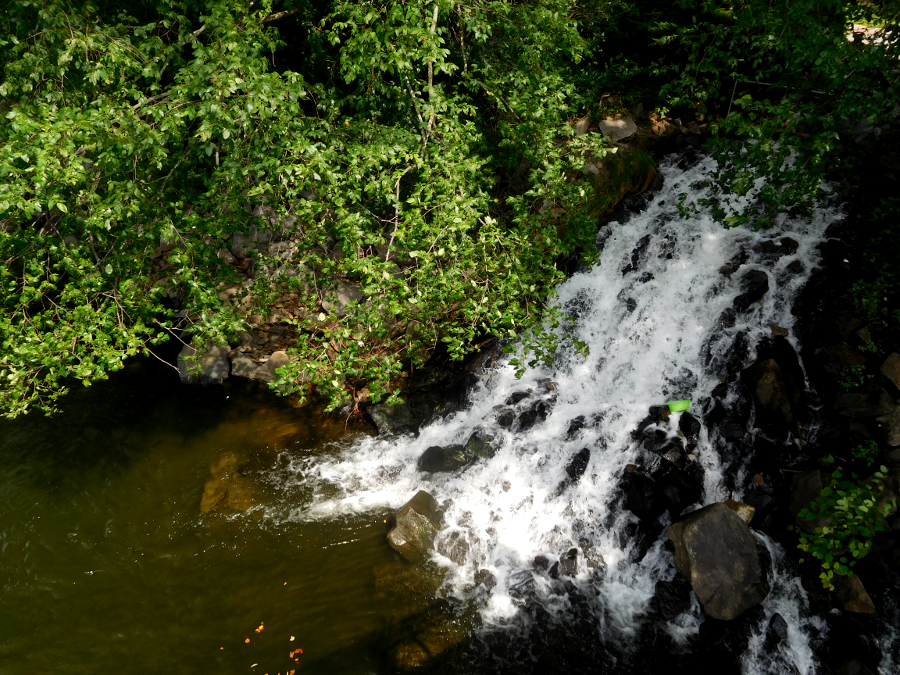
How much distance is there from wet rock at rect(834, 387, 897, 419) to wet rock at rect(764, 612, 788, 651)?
2.70 m

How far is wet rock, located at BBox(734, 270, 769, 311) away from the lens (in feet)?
25.0

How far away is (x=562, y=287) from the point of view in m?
9.09

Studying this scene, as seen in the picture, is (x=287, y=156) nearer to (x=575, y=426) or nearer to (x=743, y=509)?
(x=575, y=426)

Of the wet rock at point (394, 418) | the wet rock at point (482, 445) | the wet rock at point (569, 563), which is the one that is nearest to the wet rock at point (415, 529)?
the wet rock at point (482, 445)

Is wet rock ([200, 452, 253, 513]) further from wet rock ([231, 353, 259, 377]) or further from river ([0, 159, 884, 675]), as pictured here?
wet rock ([231, 353, 259, 377])

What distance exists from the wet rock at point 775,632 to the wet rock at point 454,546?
3534 millimetres

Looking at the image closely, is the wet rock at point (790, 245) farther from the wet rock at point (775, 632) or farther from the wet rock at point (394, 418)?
the wet rock at point (394, 418)

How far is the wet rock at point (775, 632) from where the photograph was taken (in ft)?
17.8

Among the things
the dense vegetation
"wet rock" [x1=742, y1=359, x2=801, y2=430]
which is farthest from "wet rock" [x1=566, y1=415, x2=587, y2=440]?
"wet rock" [x1=742, y1=359, x2=801, y2=430]

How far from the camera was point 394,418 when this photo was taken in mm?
8516

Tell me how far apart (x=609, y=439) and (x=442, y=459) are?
8.49 feet

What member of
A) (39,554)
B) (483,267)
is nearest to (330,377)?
(483,267)

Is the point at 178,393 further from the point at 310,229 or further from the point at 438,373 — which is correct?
the point at 310,229

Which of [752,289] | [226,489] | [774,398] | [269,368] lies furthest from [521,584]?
[269,368]
